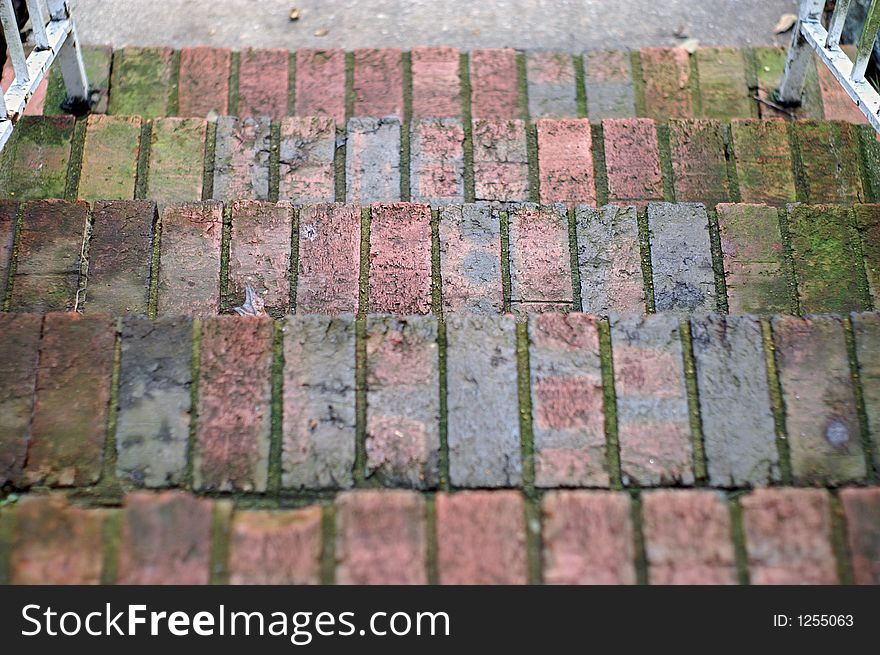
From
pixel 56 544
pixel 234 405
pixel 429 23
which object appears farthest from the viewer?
pixel 429 23

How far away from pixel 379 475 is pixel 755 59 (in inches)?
94.9

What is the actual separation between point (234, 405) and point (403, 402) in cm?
36

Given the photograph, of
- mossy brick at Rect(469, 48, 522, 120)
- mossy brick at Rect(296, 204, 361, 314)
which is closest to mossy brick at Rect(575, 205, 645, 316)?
mossy brick at Rect(296, 204, 361, 314)

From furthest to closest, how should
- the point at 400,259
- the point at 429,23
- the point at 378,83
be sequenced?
1. the point at 429,23
2. the point at 378,83
3. the point at 400,259

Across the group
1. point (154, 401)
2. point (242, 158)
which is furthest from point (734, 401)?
point (242, 158)

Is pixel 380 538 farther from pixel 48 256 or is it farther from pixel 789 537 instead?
pixel 48 256

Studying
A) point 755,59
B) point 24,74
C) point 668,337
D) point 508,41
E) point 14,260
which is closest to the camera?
point 668,337

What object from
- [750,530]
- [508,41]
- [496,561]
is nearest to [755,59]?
[508,41]

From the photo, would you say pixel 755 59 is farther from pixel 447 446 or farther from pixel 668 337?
pixel 447 446

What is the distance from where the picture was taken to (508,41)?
3695 millimetres

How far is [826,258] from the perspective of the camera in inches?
94.0

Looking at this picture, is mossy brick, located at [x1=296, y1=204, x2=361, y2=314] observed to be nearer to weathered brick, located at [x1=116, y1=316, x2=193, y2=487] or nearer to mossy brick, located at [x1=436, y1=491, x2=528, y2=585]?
weathered brick, located at [x1=116, y1=316, x2=193, y2=487]

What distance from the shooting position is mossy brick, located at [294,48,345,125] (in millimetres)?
3223

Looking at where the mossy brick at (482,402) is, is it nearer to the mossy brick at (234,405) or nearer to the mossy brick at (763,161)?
the mossy brick at (234,405)
